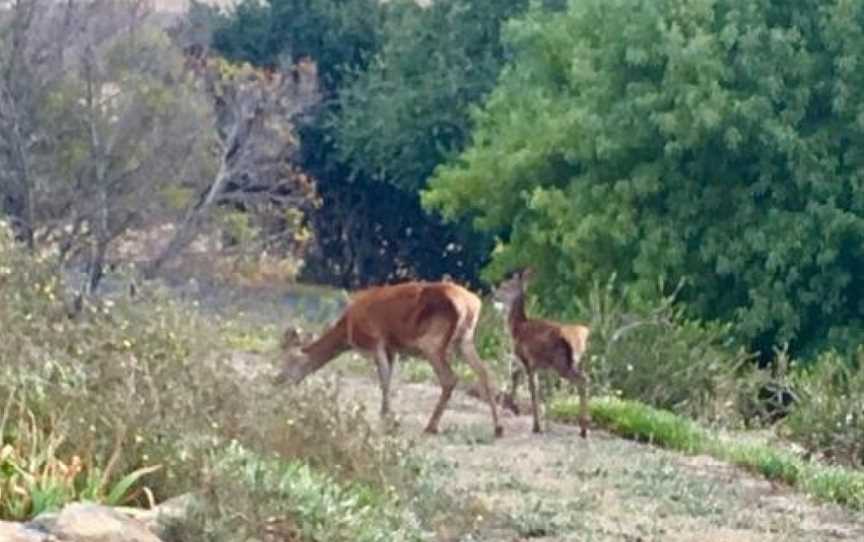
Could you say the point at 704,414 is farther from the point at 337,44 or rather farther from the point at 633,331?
the point at 337,44

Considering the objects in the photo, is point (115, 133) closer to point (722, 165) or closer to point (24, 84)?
point (24, 84)

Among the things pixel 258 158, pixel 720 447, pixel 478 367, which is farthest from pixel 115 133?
pixel 720 447

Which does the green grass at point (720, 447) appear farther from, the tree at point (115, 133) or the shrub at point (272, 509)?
the tree at point (115, 133)

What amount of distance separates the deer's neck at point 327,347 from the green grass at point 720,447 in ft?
5.88

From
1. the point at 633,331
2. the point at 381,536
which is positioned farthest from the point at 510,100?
the point at 381,536

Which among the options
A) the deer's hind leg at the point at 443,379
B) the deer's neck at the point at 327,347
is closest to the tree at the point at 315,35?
the deer's neck at the point at 327,347

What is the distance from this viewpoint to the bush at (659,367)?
20.1 meters

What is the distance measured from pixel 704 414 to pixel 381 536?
10236mm

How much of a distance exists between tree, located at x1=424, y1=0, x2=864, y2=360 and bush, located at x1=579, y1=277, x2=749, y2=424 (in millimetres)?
8316

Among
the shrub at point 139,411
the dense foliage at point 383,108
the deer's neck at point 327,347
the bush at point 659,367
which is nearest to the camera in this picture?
the shrub at point 139,411

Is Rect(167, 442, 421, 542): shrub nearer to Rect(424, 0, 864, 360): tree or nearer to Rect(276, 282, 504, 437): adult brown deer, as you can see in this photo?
Rect(276, 282, 504, 437): adult brown deer

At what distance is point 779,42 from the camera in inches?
1181

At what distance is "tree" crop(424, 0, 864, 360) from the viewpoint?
97.6 feet

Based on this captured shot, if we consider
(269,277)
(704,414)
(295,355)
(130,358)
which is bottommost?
(269,277)
